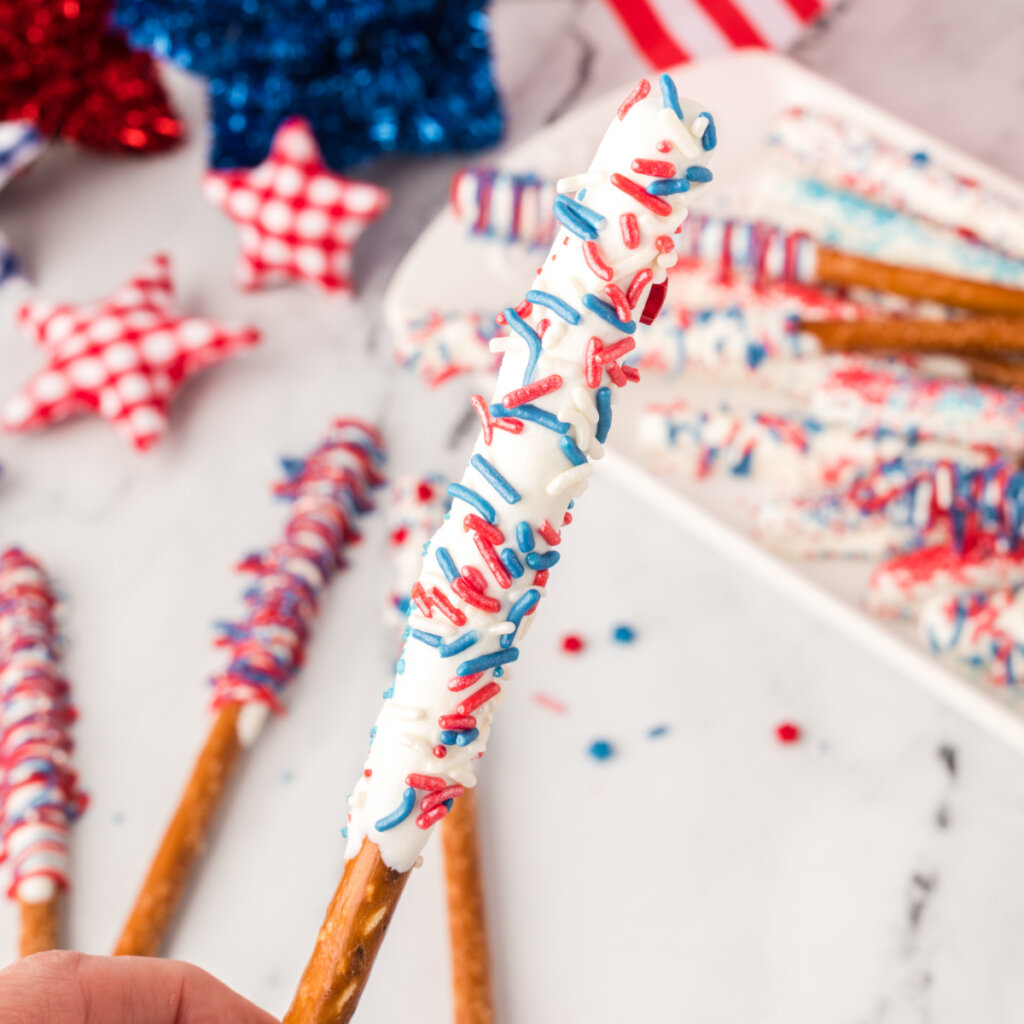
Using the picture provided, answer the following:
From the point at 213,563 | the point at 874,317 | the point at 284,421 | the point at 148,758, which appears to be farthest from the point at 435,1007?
the point at 874,317

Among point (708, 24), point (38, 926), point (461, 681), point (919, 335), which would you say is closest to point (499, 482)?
point (461, 681)

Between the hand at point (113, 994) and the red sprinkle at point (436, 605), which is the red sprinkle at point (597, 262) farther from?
the hand at point (113, 994)

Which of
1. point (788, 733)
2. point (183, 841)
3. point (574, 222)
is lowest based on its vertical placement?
point (788, 733)

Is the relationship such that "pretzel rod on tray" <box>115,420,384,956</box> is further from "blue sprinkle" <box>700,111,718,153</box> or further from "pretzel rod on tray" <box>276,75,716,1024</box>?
"blue sprinkle" <box>700,111,718,153</box>

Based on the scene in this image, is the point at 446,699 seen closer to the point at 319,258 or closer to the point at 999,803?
the point at 999,803

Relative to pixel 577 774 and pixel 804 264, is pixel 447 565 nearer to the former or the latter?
pixel 577 774

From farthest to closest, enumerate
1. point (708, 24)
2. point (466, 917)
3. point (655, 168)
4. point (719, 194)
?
point (708, 24)
point (719, 194)
point (466, 917)
point (655, 168)

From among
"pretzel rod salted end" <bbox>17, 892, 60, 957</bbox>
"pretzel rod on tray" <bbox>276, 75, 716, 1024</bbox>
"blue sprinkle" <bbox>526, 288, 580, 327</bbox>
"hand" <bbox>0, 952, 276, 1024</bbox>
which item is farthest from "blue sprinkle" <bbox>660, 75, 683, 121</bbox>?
"pretzel rod salted end" <bbox>17, 892, 60, 957</bbox>
